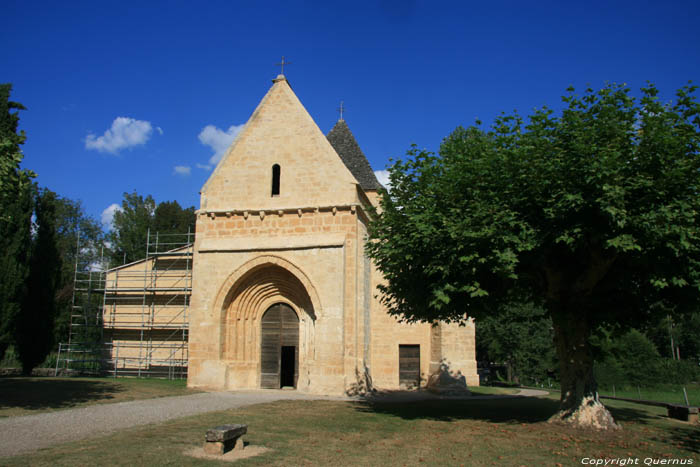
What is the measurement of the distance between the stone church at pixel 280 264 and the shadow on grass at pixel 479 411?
2379mm

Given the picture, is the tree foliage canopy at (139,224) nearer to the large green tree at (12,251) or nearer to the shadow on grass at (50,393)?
the large green tree at (12,251)

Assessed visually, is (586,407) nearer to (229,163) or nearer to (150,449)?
(150,449)

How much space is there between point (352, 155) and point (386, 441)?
682 inches

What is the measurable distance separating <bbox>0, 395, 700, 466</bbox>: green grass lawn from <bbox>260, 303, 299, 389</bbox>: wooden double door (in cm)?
564

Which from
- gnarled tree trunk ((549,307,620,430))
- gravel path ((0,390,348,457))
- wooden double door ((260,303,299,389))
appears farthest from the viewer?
wooden double door ((260,303,299,389))

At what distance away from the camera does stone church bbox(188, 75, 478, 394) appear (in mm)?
16750

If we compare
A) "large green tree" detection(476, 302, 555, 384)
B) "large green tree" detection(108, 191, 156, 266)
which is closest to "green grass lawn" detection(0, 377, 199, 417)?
"large green tree" detection(476, 302, 555, 384)

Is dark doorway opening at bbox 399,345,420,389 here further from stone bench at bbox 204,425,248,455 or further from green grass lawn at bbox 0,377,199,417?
stone bench at bbox 204,425,248,455

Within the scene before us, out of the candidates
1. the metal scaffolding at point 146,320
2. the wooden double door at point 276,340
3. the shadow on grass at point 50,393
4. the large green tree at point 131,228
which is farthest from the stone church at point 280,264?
the large green tree at point 131,228

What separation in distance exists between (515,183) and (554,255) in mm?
1968

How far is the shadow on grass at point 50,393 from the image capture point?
A: 11.8m

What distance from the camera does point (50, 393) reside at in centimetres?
1367

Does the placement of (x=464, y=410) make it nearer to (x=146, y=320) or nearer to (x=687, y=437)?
(x=687, y=437)

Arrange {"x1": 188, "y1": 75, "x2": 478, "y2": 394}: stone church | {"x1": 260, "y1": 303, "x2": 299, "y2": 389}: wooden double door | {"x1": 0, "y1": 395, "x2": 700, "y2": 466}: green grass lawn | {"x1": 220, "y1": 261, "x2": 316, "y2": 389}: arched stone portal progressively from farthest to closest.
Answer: {"x1": 260, "y1": 303, "x2": 299, "y2": 389}: wooden double door → {"x1": 220, "y1": 261, "x2": 316, "y2": 389}: arched stone portal → {"x1": 188, "y1": 75, "x2": 478, "y2": 394}: stone church → {"x1": 0, "y1": 395, "x2": 700, "y2": 466}: green grass lawn
